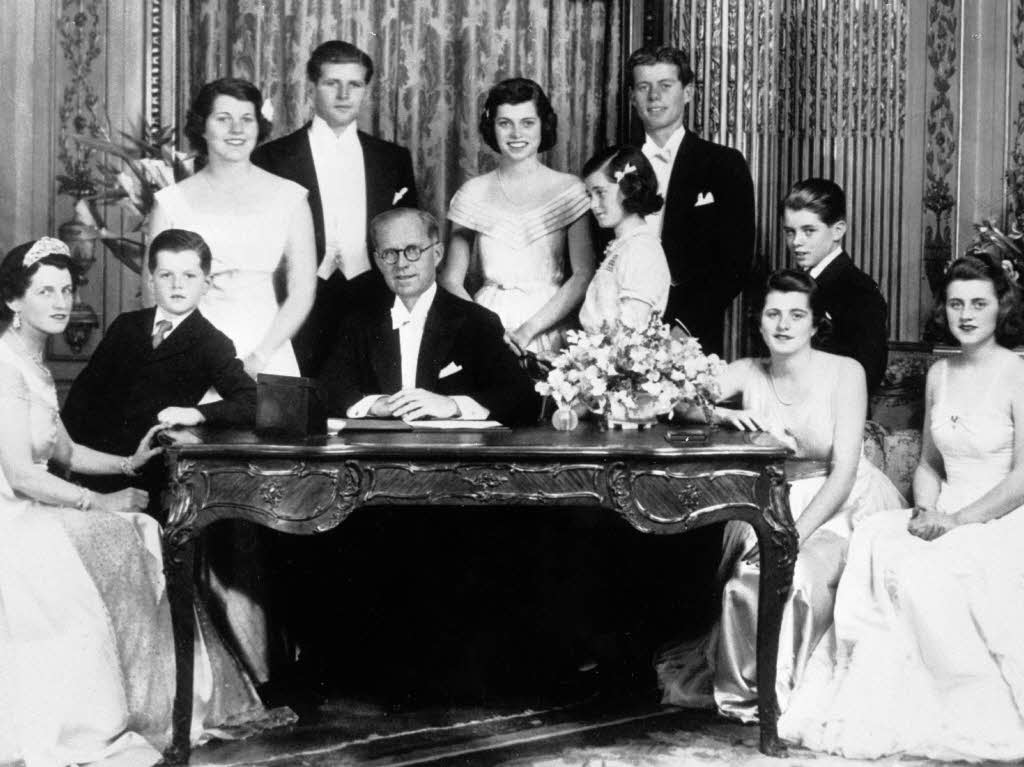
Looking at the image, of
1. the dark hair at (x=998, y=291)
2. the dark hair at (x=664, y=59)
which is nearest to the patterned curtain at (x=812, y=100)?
the dark hair at (x=664, y=59)

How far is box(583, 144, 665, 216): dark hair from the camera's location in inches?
192

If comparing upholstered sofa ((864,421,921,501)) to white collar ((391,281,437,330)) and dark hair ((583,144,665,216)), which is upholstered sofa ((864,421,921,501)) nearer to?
dark hair ((583,144,665,216))

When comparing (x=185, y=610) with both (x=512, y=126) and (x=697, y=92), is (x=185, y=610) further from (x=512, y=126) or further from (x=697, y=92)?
(x=697, y=92)

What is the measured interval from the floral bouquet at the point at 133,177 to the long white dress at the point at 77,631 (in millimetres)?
1196

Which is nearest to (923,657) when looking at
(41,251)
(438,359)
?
(438,359)

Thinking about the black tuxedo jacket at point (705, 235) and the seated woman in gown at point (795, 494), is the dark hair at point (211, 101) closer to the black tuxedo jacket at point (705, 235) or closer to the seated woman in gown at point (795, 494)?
the black tuxedo jacket at point (705, 235)

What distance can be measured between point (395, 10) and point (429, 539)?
2.67 metres

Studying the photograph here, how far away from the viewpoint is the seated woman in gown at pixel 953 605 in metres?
4.02

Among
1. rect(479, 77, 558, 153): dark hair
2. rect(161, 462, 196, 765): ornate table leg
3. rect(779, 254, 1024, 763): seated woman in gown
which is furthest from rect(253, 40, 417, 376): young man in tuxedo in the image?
rect(779, 254, 1024, 763): seated woman in gown

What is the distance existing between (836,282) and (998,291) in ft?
2.16

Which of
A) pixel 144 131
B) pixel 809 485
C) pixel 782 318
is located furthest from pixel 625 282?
pixel 144 131

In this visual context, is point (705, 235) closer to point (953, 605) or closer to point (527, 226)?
point (527, 226)

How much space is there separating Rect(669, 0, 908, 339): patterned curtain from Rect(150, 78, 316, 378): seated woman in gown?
1892 millimetres

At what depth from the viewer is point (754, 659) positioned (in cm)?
443
